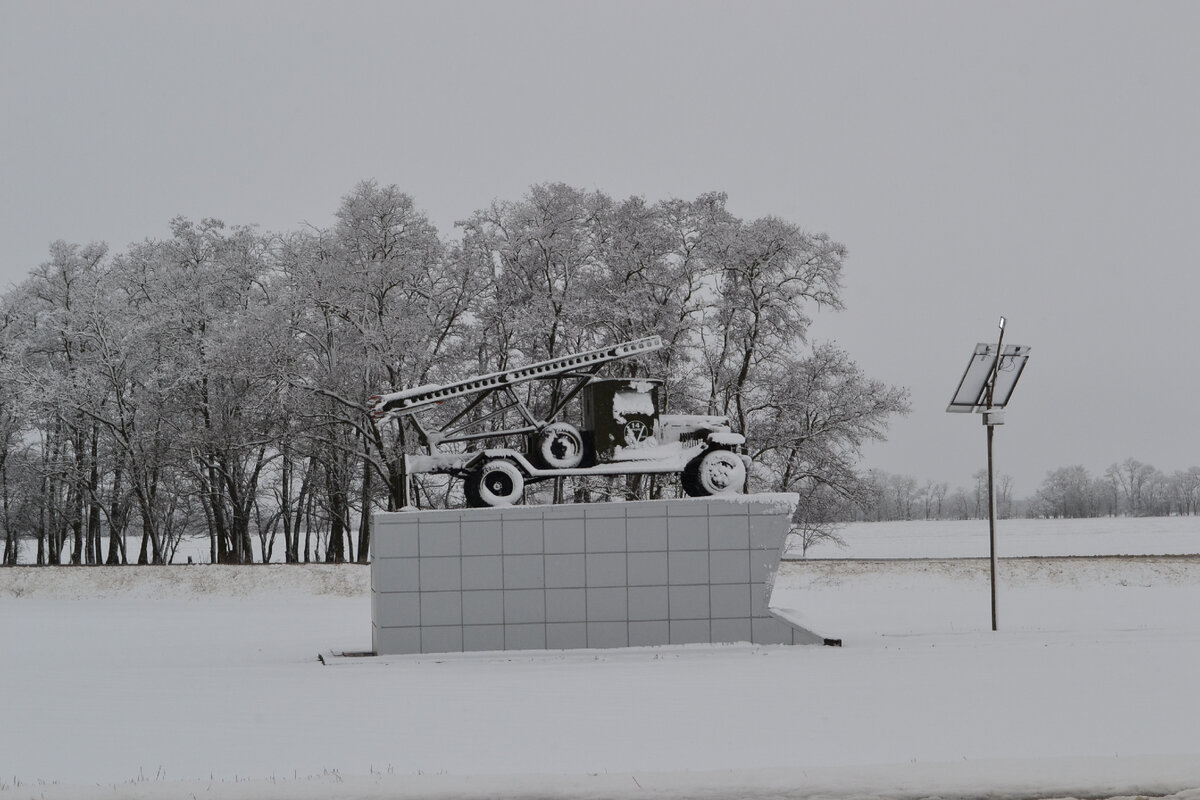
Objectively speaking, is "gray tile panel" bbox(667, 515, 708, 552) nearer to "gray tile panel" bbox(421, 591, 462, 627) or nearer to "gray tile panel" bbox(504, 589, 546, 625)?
"gray tile panel" bbox(504, 589, 546, 625)

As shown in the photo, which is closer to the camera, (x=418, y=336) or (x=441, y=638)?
(x=441, y=638)

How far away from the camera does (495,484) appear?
49.4 feet

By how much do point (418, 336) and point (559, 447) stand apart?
607 inches

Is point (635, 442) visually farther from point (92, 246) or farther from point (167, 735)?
point (92, 246)

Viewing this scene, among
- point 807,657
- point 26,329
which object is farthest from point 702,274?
point 26,329

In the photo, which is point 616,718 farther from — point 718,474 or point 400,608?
point 718,474

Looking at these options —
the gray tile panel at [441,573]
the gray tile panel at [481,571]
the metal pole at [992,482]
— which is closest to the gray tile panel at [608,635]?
the gray tile panel at [481,571]

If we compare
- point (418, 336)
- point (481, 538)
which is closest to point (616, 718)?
point (481, 538)

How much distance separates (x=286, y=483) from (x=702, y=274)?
59.3 ft

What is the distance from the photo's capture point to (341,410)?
103 ft

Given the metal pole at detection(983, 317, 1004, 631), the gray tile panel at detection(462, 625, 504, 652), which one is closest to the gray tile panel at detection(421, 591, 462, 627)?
the gray tile panel at detection(462, 625, 504, 652)

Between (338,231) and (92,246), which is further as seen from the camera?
(92,246)

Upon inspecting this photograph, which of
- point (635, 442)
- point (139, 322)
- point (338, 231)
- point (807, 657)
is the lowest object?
point (807, 657)

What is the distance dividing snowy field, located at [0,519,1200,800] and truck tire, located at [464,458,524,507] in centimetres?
209
